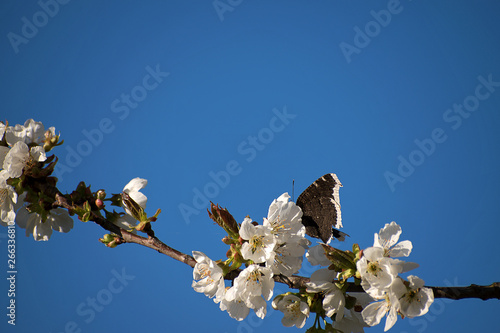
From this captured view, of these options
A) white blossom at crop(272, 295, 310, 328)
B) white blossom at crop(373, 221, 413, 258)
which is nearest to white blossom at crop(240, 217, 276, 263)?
white blossom at crop(272, 295, 310, 328)

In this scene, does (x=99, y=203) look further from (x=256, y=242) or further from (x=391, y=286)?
(x=391, y=286)

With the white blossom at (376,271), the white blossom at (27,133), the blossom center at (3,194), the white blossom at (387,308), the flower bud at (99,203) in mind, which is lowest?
the white blossom at (387,308)

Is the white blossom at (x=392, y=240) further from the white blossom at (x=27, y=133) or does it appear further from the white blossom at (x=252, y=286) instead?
the white blossom at (x=27, y=133)

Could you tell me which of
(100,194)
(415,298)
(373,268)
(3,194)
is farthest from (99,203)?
(415,298)

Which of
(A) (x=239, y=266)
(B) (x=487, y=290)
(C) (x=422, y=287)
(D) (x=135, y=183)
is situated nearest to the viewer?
(B) (x=487, y=290)

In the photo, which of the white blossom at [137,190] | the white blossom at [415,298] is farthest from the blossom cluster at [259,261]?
the white blossom at [137,190]

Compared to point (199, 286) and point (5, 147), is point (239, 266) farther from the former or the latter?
point (5, 147)

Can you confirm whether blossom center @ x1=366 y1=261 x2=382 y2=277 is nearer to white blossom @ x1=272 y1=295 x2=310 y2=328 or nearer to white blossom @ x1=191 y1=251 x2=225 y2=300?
white blossom @ x1=272 y1=295 x2=310 y2=328

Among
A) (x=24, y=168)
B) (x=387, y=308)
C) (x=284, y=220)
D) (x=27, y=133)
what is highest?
(x=27, y=133)

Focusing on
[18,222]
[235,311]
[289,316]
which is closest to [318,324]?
[289,316]
